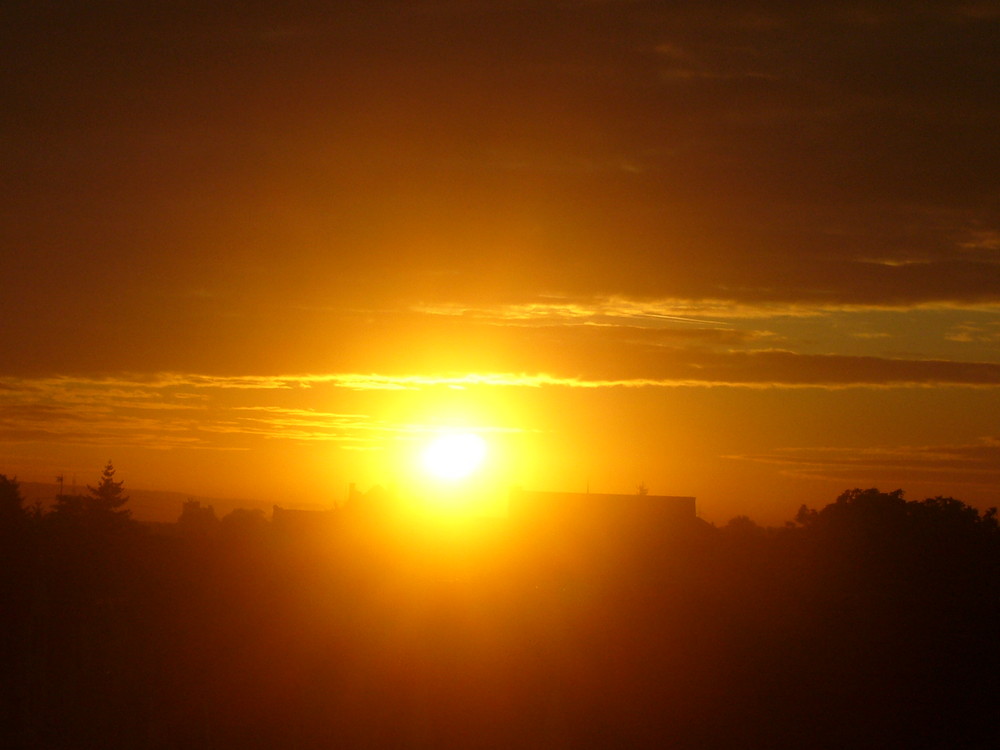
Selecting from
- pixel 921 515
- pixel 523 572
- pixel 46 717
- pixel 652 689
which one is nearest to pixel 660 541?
pixel 523 572

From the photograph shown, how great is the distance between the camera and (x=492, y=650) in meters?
17.5

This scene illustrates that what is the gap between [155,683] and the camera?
16047 millimetres

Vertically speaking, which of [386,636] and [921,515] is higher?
[921,515]

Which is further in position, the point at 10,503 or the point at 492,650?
the point at 10,503

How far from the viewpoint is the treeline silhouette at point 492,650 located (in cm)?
1491

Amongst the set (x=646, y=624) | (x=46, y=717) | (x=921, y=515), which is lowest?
(x=46, y=717)

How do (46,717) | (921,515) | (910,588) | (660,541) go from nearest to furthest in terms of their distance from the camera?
1. (46,717)
2. (910,588)
3. (921,515)
4. (660,541)

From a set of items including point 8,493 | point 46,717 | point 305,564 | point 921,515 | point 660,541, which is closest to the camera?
point 46,717

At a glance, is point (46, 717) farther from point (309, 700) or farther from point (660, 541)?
point (660, 541)

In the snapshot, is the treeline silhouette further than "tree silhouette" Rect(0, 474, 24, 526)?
No

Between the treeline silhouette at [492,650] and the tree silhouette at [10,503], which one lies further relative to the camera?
the tree silhouette at [10,503]

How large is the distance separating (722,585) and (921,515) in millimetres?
7323

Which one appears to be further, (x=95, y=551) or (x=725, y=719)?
(x=95, y=551)

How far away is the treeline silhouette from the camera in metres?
14.9
